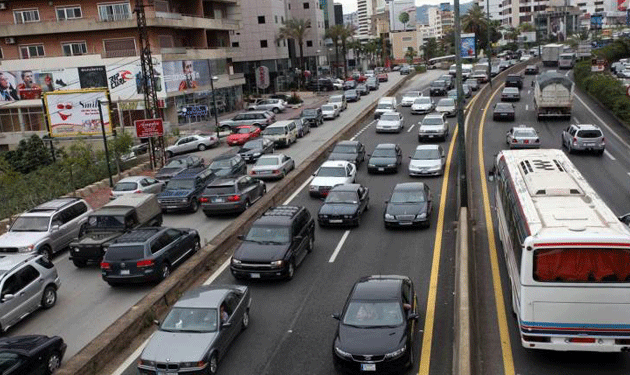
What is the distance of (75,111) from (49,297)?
28439 millimetres

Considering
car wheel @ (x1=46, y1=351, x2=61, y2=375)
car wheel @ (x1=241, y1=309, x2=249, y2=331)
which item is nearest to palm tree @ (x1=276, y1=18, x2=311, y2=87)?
car wheel @ (x1=241, y1=309, x2=249, y2=331)

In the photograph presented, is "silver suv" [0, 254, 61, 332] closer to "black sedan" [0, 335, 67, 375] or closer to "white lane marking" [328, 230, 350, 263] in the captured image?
"black sedan" [0, 335, 67, 375]

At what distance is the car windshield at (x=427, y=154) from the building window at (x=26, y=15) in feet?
156

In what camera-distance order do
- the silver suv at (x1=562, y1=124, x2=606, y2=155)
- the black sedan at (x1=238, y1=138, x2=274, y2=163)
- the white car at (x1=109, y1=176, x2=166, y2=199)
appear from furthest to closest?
1. the black sedan at (x1=238, y1=138, x2=274, y2=163)
2. the silver suv at (x1=562, y1=124, x2=606, y2=155)
3. the white car at (x1=109, y1=176, x2=166, y2=199)

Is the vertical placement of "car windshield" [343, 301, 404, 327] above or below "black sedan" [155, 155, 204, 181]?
below

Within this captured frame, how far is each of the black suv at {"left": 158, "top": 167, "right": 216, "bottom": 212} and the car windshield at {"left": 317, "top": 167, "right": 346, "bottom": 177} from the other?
574 centimetres

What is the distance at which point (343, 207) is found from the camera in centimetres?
2375

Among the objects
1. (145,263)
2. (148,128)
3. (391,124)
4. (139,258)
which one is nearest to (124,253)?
(139,258)

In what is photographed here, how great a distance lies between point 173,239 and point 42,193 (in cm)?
1592

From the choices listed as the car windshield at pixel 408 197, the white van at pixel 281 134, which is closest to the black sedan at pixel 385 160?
the car windshield at pixel 408 197

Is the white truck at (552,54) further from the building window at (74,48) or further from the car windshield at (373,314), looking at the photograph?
the car windshield at (373,314)

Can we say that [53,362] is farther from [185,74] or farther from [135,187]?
[185,74]

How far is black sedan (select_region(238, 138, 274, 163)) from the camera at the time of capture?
129 feet

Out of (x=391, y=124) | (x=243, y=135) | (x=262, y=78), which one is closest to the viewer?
(x=391, y=124)
